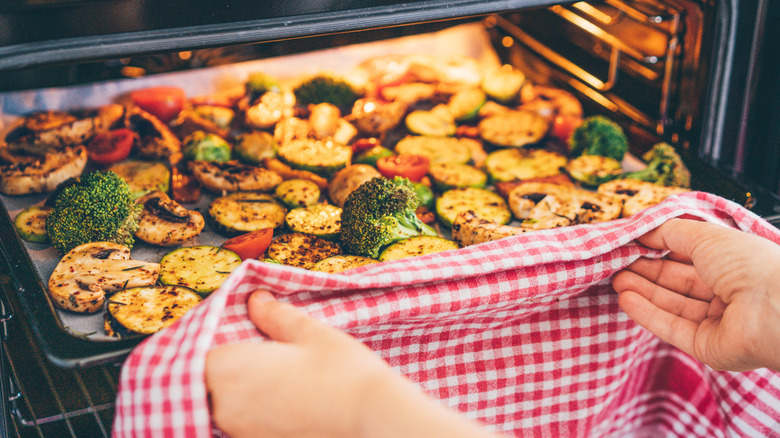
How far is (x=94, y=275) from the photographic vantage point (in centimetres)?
169

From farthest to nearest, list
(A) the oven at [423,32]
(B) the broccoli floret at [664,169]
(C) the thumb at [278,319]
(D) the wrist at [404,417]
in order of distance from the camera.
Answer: (B) the broccoli floret at [664,169] < (A) the oven at [423,32] < (C) the thumb at [278,319] < (D) the wrist at [404,417]

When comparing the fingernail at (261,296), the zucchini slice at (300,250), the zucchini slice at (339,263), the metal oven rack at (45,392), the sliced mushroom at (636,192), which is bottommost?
the metal oven rack at (45,392)

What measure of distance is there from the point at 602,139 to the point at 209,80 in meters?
1.96

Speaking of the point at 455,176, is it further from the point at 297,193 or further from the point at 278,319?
the point at 278,319

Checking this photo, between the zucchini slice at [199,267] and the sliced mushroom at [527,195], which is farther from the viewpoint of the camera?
the sliced mushroom at [527,195]

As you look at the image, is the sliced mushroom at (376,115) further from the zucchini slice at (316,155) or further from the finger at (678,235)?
the finger at (678,235)

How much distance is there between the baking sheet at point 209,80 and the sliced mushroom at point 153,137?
26cm

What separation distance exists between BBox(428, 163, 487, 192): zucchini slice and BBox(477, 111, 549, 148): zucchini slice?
1.04 ft

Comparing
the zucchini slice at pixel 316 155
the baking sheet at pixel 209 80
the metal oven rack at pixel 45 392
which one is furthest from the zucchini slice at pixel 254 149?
the metal oven rack at pixel 45 392

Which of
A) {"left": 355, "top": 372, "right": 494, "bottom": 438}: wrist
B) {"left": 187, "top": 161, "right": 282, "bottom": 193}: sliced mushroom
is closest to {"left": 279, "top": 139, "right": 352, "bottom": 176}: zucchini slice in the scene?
{"left": 187, "top": 161, "right": 282, "bottom": 193}: sliced mushroom

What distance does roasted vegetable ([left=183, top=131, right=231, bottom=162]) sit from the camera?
2.41 m

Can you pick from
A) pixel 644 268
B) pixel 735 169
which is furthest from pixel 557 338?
pixel 735 169

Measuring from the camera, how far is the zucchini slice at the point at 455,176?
7.81 feet

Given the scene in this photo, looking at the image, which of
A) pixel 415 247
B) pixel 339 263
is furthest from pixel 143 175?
pixel 415 247
